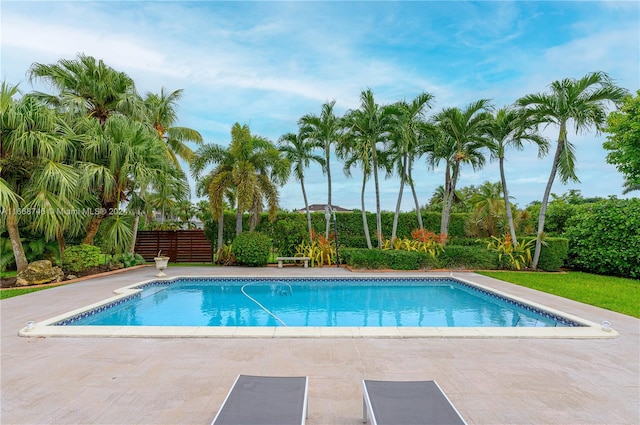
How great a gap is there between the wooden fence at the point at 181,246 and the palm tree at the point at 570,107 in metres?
15.3

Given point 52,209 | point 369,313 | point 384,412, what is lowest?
point 369,313

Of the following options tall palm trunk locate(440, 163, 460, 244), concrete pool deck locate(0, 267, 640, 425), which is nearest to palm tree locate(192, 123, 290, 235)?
tall palm trunk locate(440, 163, 460, 244)

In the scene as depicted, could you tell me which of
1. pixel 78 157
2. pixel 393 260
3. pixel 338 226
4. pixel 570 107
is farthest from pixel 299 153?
pixel 570 107

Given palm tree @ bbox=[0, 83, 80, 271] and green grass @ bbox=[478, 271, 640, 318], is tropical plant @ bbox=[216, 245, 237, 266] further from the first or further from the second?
green grass @ bbox=[478, 271, 640, 318]

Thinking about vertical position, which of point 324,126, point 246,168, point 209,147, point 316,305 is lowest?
point 316,305

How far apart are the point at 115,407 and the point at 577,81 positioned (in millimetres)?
15345

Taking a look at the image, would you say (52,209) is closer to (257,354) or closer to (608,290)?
(257,354)

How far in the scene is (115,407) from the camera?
3.19 metres

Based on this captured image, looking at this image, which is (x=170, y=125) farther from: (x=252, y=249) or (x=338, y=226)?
(x=338, y=226)

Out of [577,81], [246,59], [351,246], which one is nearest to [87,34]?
[246,59]

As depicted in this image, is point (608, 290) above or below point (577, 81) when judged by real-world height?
below

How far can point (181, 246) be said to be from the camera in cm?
1741

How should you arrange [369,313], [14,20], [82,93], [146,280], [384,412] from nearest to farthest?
1. [384,412]
2. [369,313]
3. [14,20]
4. [146,280]
5. [82,93]

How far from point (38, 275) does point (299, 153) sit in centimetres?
1071
